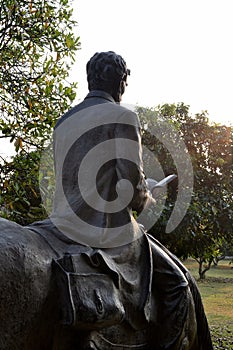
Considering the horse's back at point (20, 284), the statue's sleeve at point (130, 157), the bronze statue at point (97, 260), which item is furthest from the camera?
the statue's sleeve at point (130, 157)

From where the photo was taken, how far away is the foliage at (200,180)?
13.5 meters

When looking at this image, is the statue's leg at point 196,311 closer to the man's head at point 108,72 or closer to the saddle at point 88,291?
the saddle at point 88,291

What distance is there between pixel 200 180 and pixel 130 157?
12069mm

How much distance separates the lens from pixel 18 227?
303 cm

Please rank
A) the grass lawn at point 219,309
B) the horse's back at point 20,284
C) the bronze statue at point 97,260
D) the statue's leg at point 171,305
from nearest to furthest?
1. the horse's back at point 20,284
2. the bronze statue at point 97,260
3. the statue's leg at point 171,305
4. the grass lawn at point 219,309

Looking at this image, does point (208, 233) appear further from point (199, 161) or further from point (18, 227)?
point (18, 227)

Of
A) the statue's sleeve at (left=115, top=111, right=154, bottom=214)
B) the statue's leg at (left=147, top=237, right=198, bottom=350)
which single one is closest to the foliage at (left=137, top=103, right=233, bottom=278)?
the statue's leg at (left=147, top=237, right=198, bottom=350)

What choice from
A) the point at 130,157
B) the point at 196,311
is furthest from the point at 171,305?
the point at 130,157

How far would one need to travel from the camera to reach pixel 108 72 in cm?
369

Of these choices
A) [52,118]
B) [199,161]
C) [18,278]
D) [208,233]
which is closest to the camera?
[18,278]

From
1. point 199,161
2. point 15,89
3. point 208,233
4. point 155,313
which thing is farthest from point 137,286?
point 199,161

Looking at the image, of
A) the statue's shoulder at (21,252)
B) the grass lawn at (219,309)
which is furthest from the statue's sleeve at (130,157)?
the grass lawn at (219,309)

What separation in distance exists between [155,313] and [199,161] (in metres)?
12.4

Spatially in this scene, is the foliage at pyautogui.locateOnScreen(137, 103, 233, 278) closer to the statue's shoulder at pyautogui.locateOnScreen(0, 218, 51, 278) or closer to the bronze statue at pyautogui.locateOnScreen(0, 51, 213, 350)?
the bronze statue at pyautogui.locateOnScreen(0, 51, 213, 350)
